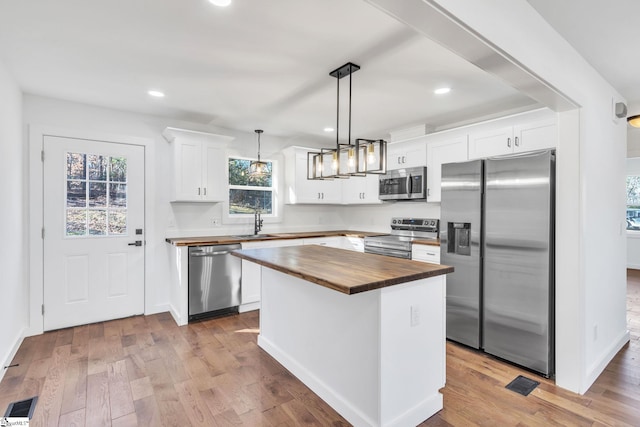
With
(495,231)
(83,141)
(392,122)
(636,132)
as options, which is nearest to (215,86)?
(83,141)

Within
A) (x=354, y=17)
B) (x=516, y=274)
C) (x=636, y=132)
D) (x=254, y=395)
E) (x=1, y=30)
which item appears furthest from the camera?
(x=636, y=132)

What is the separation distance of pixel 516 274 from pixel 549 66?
1619 millimetres

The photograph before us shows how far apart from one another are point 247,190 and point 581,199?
398cm

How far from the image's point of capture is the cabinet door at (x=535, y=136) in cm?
302

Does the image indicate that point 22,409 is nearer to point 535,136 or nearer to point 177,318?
point 177,318

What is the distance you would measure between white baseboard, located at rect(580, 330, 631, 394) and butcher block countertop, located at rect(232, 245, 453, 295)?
1.51m

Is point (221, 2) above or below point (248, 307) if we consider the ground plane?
above

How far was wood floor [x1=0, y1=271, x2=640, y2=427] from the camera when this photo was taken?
2059 mm

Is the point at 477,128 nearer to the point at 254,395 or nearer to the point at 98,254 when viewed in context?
the point at 254,395

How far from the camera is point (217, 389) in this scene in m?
2.38

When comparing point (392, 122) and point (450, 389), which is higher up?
point (392, 122)

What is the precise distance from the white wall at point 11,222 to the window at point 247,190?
228cm

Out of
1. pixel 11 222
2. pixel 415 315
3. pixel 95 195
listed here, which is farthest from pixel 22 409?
pixel 415 315

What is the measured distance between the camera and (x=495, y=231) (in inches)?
113
